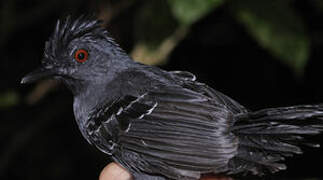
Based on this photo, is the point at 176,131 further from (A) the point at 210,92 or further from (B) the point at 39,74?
(B) the point at 39,74

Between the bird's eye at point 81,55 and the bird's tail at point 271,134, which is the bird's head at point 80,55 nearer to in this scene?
the bird's eye at point 81,55

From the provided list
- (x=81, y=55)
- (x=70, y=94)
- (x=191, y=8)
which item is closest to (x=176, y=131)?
(x=191, y=8)

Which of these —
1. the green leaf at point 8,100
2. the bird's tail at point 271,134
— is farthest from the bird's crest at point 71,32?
the green leaf at point 8,100

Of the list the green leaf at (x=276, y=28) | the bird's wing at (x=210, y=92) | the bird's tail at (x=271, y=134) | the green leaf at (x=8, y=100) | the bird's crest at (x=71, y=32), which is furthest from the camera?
the green leaf at (x=8, y=100)

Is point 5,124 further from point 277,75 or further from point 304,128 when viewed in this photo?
point 304,128

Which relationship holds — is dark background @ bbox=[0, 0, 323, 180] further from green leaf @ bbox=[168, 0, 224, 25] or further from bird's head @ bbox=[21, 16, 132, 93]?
green leaf @ bbox=[168, 0, 224, 25]

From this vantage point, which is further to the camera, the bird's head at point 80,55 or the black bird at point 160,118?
the bird's head at point 80,55

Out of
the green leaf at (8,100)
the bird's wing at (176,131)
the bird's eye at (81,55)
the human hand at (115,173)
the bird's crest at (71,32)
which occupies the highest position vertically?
the bird's crest at (71,32)
